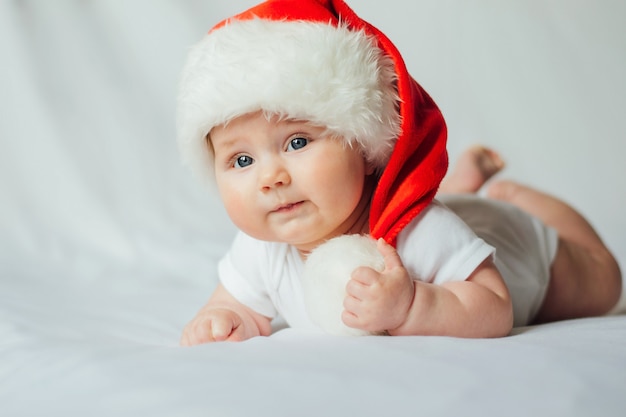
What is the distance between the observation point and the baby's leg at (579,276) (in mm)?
1575

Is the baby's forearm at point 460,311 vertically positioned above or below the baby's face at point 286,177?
below

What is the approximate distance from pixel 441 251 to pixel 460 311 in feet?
0.38

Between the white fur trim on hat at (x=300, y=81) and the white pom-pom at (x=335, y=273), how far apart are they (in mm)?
147

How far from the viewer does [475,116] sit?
2.79 metres

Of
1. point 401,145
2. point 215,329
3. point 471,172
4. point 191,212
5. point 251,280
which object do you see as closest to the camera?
point 401,145

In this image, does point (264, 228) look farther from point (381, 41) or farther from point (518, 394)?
point (518, 394)

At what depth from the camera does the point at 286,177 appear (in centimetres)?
116

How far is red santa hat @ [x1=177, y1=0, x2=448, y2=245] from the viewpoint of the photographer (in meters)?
1.16

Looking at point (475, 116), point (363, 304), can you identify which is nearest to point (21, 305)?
point (363, 304)

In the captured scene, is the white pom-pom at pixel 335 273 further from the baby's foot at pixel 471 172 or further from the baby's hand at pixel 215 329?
the baby's foot at pixel 471 172

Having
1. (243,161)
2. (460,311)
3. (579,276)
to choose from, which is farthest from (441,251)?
(579,276)

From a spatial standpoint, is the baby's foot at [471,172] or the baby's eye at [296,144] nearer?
the baby's eye at [296,144]

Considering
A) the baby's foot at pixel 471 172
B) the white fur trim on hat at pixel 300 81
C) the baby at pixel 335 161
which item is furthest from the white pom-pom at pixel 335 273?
the baby's foot at pixel 471 172

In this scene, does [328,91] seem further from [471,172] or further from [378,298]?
[471,172]
